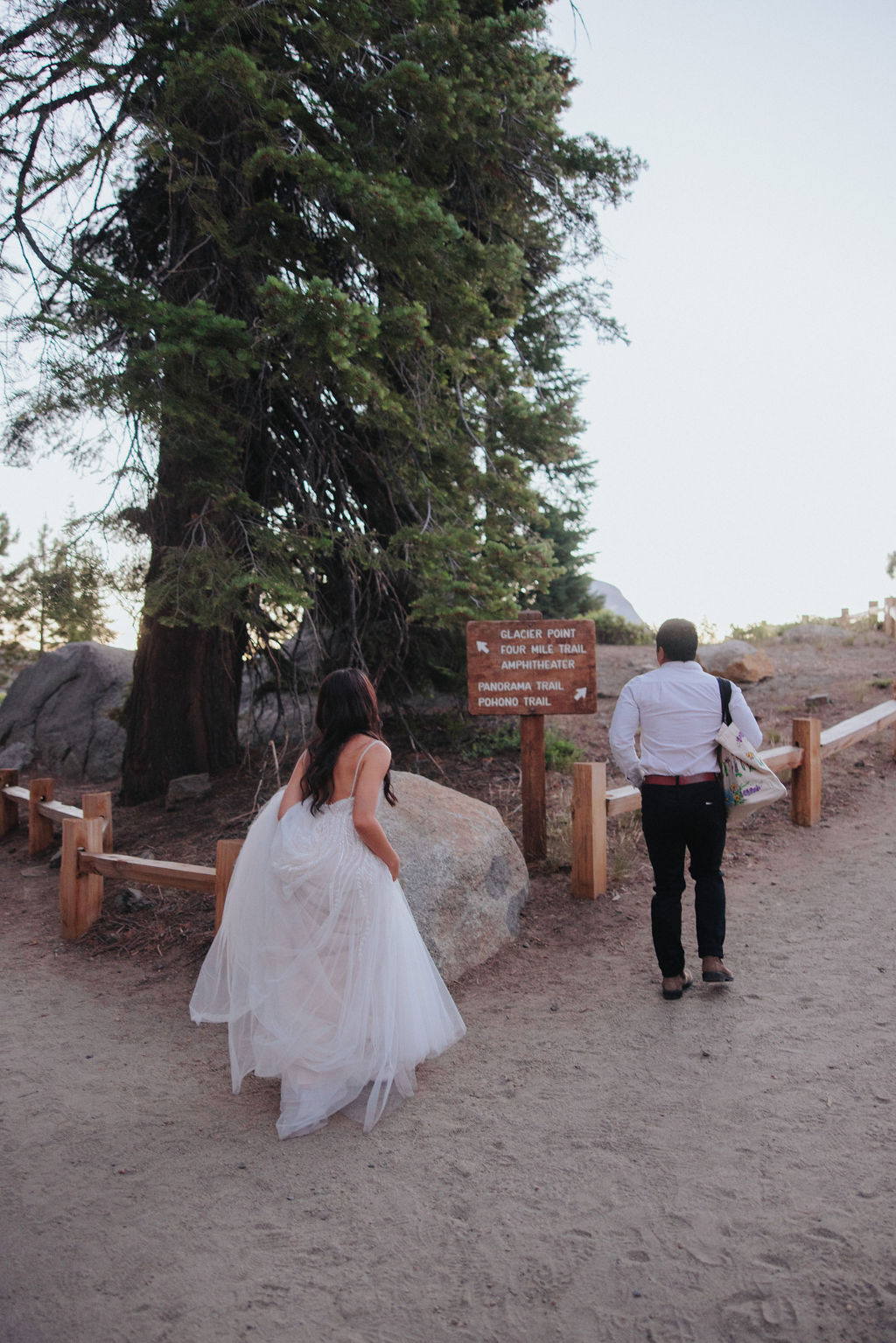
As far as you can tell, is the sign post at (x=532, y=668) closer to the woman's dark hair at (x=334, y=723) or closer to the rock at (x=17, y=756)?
the woman's dark hair at (x=334, y=723)

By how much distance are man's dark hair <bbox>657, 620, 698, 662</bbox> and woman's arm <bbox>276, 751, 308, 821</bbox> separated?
85.6 inches

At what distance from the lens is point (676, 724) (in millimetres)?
5066

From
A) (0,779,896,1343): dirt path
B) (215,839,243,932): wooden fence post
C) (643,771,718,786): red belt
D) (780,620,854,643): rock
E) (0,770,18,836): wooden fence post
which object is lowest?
(0,779,896,1343): dirt path

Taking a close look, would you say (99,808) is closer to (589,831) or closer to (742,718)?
(589,831)

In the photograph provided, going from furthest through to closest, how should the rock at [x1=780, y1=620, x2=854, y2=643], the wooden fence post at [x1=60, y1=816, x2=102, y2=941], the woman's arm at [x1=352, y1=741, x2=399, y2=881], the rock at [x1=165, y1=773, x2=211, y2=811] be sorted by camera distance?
the rock at [x1=780, y1=620, x2=854, y2=643]
the rock at [x1=165, y1=773, x2=211, y2=811]
the wooden fence post at [x1=60, y1=816, x2=102, y2=941]
the woman's arm at [x1=352, y1=741, x2=399, y2=881]

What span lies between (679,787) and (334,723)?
2.02 meters

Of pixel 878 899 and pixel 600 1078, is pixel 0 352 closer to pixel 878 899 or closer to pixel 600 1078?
pixel 600 1078

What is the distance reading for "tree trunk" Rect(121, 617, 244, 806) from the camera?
428 inches

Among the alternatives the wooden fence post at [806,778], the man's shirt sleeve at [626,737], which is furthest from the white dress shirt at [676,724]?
the wooden fence post at [806,778]

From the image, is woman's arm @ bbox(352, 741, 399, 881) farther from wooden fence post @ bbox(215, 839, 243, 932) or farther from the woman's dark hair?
wooden fence post @ bbox(215, 839, 243, 932)

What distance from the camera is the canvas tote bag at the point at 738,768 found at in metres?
4.96

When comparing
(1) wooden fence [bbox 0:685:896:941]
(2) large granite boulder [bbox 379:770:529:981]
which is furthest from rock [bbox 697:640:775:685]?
(2) large granite boulder [bbox 379:770:529:981]

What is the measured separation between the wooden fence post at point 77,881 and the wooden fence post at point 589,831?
12.0ft

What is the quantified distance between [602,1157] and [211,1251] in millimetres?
1503
